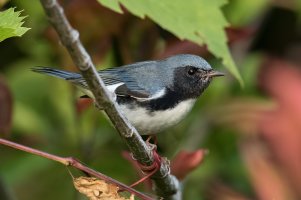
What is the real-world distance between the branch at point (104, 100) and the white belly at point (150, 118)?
0.50 m

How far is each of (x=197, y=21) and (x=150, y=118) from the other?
0.54 metres

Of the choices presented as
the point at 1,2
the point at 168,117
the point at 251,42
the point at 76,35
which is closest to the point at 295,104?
the point at 168,117

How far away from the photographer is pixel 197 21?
10.9ft

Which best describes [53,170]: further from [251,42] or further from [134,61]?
[251,42]

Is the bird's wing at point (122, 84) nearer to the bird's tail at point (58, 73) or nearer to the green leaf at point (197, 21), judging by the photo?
the bird's tail at point (58, 73)

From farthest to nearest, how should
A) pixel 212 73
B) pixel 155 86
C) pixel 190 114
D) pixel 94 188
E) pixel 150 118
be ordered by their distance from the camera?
1. pixel 190 114
2. pixel 212 73
3. pixel 155 86
4. pixel 150 118
5. pixel 94 188

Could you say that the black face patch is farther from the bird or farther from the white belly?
the white belly

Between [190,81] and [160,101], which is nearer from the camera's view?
[160,101]

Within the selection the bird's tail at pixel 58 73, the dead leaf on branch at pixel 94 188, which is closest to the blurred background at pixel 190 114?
the bird's tail at pixel 58 73

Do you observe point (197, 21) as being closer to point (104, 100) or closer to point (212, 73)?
point (212, 73)

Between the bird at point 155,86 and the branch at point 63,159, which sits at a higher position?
the branch at point 63,159

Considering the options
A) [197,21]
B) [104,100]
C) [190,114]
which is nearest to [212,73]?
[197,21]

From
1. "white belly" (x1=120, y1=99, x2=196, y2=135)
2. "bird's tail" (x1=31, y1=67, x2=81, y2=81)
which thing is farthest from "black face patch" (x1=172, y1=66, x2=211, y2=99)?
"bird's tail" (x1=31, y1=67, x2=81, y2=81)

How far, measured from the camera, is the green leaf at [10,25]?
97.0 inches
